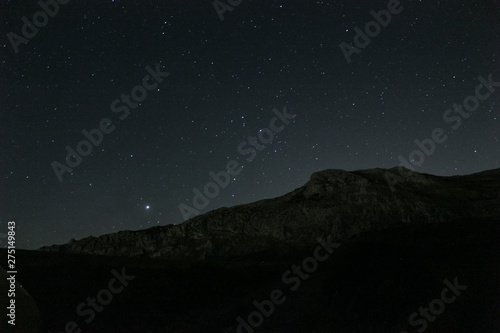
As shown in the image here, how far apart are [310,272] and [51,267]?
2724 cm

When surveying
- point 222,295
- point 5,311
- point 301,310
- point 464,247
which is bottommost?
point 464,247

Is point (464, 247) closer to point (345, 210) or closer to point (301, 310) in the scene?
point (301, 310)

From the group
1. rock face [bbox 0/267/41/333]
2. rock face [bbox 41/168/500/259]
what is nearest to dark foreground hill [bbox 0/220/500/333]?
rock face [bbox 0/267/41/333]

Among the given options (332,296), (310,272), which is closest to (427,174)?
(310,272)

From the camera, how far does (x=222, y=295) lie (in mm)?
32781

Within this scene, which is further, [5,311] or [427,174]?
[427,174]
